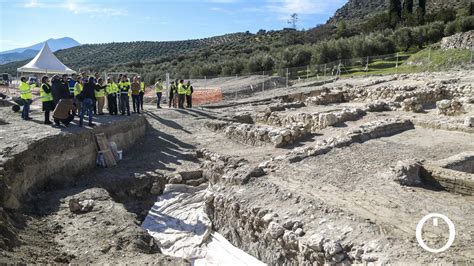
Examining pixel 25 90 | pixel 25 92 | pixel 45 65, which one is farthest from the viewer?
pixel 45 65

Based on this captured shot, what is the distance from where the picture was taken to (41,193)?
10367 millimetres

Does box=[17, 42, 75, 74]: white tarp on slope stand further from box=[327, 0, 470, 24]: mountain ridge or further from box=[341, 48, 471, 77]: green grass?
box=[327, 0, 470, 24]: mountain ridge

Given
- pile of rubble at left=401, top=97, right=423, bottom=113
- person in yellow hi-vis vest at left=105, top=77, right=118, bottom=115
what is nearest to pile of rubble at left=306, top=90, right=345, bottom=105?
pile of rubble at left=401, top=97, right=423, bottom=113

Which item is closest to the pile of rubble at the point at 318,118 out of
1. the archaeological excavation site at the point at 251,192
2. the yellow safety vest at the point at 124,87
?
the archaeological excavation site at the point at 251,192

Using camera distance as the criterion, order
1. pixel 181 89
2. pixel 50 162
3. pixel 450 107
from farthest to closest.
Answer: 1. pixel 181 89
2. pixel 450 107
3. pixel 50 162

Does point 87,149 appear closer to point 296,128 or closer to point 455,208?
point 296,128

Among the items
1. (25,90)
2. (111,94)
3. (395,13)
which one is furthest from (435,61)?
(395,13)

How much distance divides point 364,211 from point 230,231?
10.3ft

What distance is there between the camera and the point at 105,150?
44.0ft

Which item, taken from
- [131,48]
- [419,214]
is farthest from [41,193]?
[131,48]

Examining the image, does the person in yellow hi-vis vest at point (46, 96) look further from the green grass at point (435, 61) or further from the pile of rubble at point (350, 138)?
the green grass at point (435, 61)

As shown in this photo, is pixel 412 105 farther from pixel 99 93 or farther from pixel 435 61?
pixel 99 93

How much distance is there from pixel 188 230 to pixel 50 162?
4.41 meters

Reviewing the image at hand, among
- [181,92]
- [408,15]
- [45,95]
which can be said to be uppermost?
[408,15]
